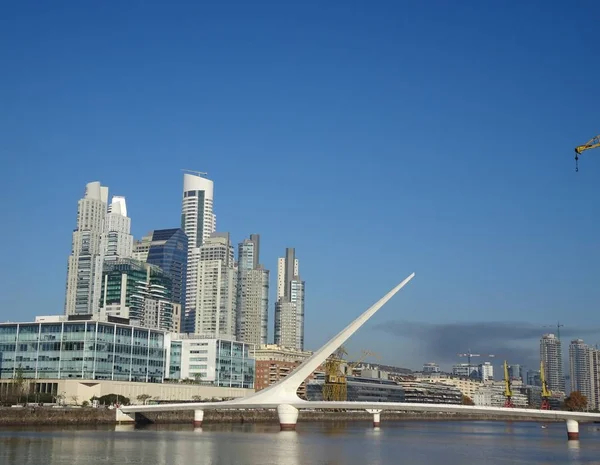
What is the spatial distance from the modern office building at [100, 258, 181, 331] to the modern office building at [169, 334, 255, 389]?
2197 inches

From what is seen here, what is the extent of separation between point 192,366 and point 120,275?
64.1 meters

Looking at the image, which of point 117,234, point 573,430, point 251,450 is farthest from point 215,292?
point 251,450

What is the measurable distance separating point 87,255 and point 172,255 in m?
22.6

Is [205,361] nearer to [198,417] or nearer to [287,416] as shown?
[198,417]

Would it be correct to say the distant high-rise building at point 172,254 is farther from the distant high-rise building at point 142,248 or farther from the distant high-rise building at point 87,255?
the distant high-rise building at point 87,255

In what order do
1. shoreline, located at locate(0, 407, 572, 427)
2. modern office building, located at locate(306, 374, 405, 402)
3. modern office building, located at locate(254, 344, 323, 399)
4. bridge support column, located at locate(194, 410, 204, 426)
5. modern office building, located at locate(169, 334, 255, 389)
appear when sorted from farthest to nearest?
1. modern office building, located at locate(254, 344, 323, 399)
2. modern office building, located at locate(306, 374, 405, 402)
3. modern office building, located at locate(169, 334, 255, 389)
4. bridge support column, located at locate(194, 410, 204, 426)
5. shoreline, located at locate(0, 407, 572, 427)

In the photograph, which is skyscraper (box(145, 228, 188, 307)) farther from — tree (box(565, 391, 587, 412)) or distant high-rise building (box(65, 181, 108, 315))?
tree (box(565, 391, 587, 412))

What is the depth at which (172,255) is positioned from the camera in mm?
191375

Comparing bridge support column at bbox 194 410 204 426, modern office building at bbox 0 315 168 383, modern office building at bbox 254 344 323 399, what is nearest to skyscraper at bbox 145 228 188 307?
modern office building at bbox 254 344 323 399

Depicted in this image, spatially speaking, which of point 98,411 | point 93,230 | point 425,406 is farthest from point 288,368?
point 425,406

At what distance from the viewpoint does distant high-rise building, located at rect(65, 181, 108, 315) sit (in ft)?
553

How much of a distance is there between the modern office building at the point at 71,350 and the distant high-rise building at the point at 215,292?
321 ft

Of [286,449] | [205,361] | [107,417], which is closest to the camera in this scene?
[286,449]

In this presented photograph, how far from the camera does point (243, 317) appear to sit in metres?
191
